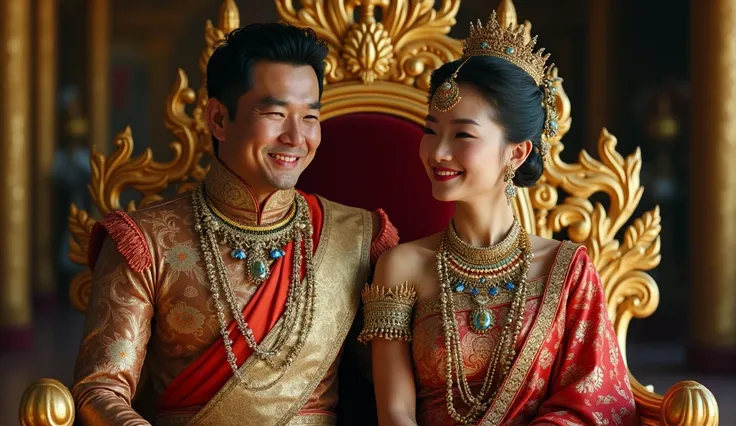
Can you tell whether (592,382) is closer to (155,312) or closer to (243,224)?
(243,224)

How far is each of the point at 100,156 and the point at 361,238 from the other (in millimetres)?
698

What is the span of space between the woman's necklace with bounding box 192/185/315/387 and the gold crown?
0.52 metres

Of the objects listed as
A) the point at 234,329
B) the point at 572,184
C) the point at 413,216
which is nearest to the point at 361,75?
the point at 413,216

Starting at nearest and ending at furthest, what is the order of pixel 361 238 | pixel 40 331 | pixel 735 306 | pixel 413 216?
pixel 361 238 → pixel 413 216 → pixel 735 306 → pixel 40 331

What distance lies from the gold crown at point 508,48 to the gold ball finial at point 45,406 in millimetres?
995

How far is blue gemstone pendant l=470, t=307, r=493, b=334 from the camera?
1.88 m

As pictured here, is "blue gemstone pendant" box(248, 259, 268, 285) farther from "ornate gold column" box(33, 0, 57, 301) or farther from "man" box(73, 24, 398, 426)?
"ornate gold column" box(33, 0, 57, 301)

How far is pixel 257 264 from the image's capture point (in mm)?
2002

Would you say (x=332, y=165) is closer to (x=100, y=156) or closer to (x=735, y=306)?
(x=100, y=156)

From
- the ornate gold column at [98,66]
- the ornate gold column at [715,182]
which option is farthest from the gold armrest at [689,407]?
the ornate gold column at [98,66]

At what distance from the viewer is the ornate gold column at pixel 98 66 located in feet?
31.1

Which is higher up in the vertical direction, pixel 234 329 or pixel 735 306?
pixel 234 329

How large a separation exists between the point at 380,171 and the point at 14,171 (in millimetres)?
4239

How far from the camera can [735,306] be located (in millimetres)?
5188
